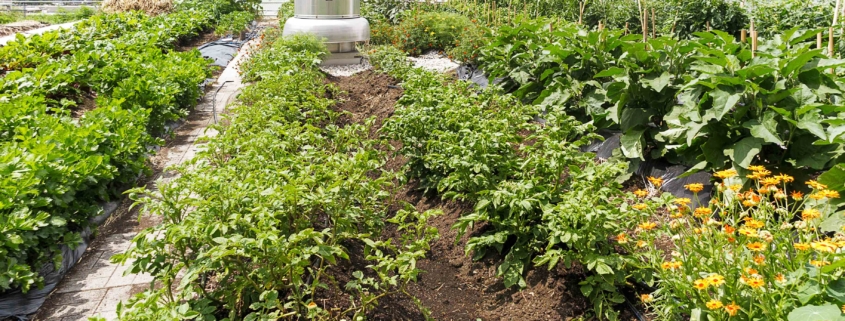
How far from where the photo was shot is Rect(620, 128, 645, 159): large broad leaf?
4.36 meters

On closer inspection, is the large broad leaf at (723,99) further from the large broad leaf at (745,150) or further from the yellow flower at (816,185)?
the yellow flower at (816,185)

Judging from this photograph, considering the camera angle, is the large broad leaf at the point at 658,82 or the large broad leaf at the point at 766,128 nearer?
the large broad leaf at the point at 766,128

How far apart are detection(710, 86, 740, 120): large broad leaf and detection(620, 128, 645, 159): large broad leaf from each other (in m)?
0.74

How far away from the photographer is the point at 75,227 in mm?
3957

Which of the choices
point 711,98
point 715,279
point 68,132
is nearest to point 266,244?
point 715,279

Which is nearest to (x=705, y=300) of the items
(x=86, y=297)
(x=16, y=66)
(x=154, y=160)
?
(x=86, y=297)

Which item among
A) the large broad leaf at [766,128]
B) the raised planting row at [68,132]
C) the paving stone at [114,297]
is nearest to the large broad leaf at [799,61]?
the large broad leaf at [766,128]

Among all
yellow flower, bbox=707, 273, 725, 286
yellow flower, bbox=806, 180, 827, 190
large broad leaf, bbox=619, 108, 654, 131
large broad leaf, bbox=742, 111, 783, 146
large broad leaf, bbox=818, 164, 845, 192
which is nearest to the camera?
yellow flower, bbox=707, 273, 725, 286

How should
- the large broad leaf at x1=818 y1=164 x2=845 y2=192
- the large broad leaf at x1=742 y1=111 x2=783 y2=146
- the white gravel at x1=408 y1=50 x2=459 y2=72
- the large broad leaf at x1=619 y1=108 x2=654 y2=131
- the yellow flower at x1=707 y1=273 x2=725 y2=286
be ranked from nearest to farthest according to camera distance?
the yellow flower at x1=707 y1=273 x2=725 y2=286, the large broad leaf at x1=818 y1=164 x2=845 y2=192, the large broad leaf at x1=742 y1=111 x2=783 y2=146, the large broad leaf at x1=619 y1=108 x2=654 y2=131, the white gravel at x1=408 y1=50 x2=459 y2=72

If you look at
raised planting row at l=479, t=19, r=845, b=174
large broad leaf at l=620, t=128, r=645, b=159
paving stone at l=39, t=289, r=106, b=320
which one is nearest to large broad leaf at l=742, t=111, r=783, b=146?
raised planting row at l=479, t=19, r=845, b=174

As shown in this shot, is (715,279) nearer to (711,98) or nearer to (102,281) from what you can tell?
(711,98)

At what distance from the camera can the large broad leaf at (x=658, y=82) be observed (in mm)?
4199

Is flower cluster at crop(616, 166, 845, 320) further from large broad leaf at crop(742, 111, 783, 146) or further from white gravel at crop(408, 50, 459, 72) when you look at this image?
white gravel at crop(408, 50, 459, 72)

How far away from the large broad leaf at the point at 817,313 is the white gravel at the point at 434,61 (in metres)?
8.36
